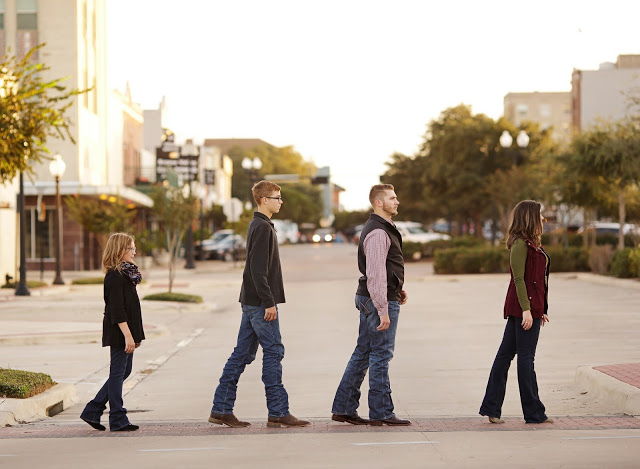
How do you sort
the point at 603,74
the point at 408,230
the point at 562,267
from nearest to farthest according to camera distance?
the point at 562,267 → the point at 408,230 → the point at 603,74

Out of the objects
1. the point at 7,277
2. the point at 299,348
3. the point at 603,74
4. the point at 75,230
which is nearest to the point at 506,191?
the point at 75,230

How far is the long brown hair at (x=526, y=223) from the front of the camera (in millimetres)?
8867

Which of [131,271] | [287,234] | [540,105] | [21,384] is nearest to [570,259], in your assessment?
[21,384]

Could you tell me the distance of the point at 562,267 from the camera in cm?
3916

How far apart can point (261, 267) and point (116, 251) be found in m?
1.15

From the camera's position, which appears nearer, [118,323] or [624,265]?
[118,323]

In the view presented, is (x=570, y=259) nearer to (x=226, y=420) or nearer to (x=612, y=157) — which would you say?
(x=612, y=157)

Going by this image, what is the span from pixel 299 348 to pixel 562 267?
81.6 ft

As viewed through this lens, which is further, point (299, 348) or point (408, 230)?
point (408, 230)

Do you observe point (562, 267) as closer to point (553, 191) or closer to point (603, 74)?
point (553, 191)

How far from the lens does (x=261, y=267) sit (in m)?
8.83

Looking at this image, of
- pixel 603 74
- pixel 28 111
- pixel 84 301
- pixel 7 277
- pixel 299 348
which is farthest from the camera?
pixel 603 74

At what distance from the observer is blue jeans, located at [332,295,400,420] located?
8891mm

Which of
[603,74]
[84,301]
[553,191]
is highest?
[603,74]
